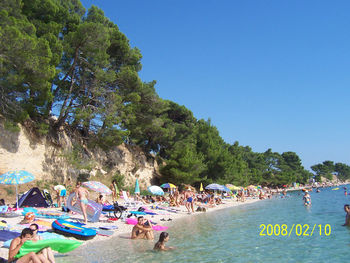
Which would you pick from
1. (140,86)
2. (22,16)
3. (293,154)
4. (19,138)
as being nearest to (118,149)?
(140,86)

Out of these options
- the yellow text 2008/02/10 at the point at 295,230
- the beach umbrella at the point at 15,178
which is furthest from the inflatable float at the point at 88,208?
the yellow text 2008/02/10 at the point at 295,230

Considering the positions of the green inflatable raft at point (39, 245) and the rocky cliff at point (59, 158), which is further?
the rocky cliff at point (59, 158)

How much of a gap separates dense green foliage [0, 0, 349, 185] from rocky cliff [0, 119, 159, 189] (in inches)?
34.4

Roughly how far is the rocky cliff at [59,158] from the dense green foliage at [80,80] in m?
0.87

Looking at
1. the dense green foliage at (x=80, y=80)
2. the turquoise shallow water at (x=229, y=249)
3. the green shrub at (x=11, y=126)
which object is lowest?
the turquoise shallow water at (x=229, y=249)

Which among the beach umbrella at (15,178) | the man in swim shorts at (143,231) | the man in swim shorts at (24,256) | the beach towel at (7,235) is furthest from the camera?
the beach umbrella at (15,178)

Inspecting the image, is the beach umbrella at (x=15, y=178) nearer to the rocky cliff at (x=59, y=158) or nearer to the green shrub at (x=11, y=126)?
the rocky cliff at (x=59, y=158)

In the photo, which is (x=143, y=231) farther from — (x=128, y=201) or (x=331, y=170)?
(x=331, y=170)

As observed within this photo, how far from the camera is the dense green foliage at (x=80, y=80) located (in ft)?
53.7

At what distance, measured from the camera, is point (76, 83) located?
2252 cm

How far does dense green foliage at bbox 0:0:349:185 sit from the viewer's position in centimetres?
1638

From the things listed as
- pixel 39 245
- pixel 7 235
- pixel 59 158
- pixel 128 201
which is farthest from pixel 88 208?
pixel 59 158

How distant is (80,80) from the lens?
22.3m

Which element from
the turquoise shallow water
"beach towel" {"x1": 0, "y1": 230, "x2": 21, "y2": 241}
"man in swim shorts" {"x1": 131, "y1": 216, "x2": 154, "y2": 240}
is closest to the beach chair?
the turquoise shallow water
